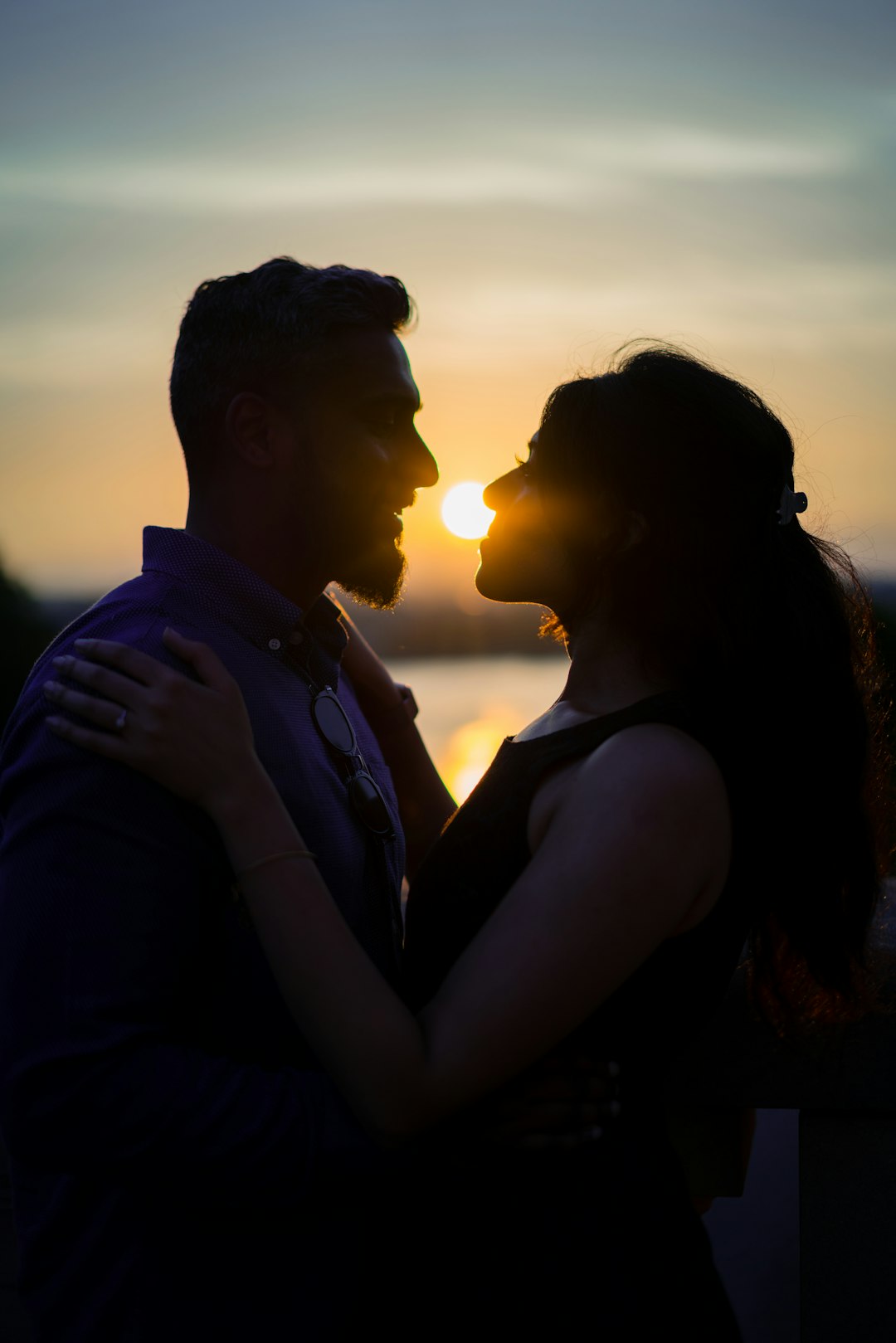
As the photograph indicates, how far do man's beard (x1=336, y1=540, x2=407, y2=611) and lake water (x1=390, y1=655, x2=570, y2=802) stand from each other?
14.1ft

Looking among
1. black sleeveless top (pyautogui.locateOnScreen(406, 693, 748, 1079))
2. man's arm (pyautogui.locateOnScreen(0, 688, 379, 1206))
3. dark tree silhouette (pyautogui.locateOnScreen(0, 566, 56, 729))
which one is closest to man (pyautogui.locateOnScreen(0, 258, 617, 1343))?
man's arm (pyautogui.locateOnScreen(0, 688, 379, 1206))

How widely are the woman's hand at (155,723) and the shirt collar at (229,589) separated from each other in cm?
34

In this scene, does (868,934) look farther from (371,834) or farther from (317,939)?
(317,939)

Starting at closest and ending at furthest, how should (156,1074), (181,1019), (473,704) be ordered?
(156,1074) → (181,1019) → (473,704)

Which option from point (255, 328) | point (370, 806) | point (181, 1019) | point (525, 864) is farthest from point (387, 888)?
point (255, 328)

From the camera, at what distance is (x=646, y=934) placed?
1.46m

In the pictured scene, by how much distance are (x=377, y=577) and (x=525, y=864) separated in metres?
0.87

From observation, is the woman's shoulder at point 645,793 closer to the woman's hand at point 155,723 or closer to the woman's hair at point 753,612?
the woman's hair at point 753,612

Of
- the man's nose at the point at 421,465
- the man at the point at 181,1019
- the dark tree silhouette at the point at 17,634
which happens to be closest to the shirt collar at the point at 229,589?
the man at the point at 181,1019

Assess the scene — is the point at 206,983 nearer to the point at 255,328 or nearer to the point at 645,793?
the point at 645,793

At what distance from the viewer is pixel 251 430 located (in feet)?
6.64

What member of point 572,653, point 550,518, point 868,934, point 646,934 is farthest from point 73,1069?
point 868,934

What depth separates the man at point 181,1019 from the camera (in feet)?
4.49

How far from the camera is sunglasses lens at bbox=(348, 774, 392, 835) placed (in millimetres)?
1789
